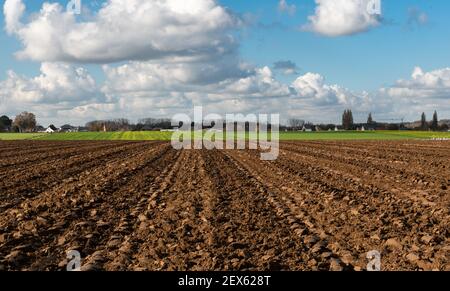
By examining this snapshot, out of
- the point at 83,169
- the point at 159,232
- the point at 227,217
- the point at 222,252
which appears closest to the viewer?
the point at 222,252

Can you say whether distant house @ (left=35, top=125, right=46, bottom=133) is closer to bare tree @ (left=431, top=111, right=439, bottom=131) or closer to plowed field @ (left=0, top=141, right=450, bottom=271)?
bare tree @ (left=431, top=111, right=439, bottom=131)

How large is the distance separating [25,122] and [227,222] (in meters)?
176

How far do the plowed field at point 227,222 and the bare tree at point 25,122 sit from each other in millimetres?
164306

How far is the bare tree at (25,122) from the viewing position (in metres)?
174

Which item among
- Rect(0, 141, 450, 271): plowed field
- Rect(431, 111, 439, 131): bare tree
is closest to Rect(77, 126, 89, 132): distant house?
Rect(431, 111, 439, 131): bare tree

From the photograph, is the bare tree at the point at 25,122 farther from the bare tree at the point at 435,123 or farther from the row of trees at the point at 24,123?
the bare tree at the point at 435,123

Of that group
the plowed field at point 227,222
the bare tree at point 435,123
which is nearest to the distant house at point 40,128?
the bare tree at point 435,123

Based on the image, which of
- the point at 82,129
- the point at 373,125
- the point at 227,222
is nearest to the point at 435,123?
the point at 373,125

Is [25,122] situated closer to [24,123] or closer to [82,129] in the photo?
[24,123]

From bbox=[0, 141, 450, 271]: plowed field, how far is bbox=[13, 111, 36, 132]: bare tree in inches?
6469
